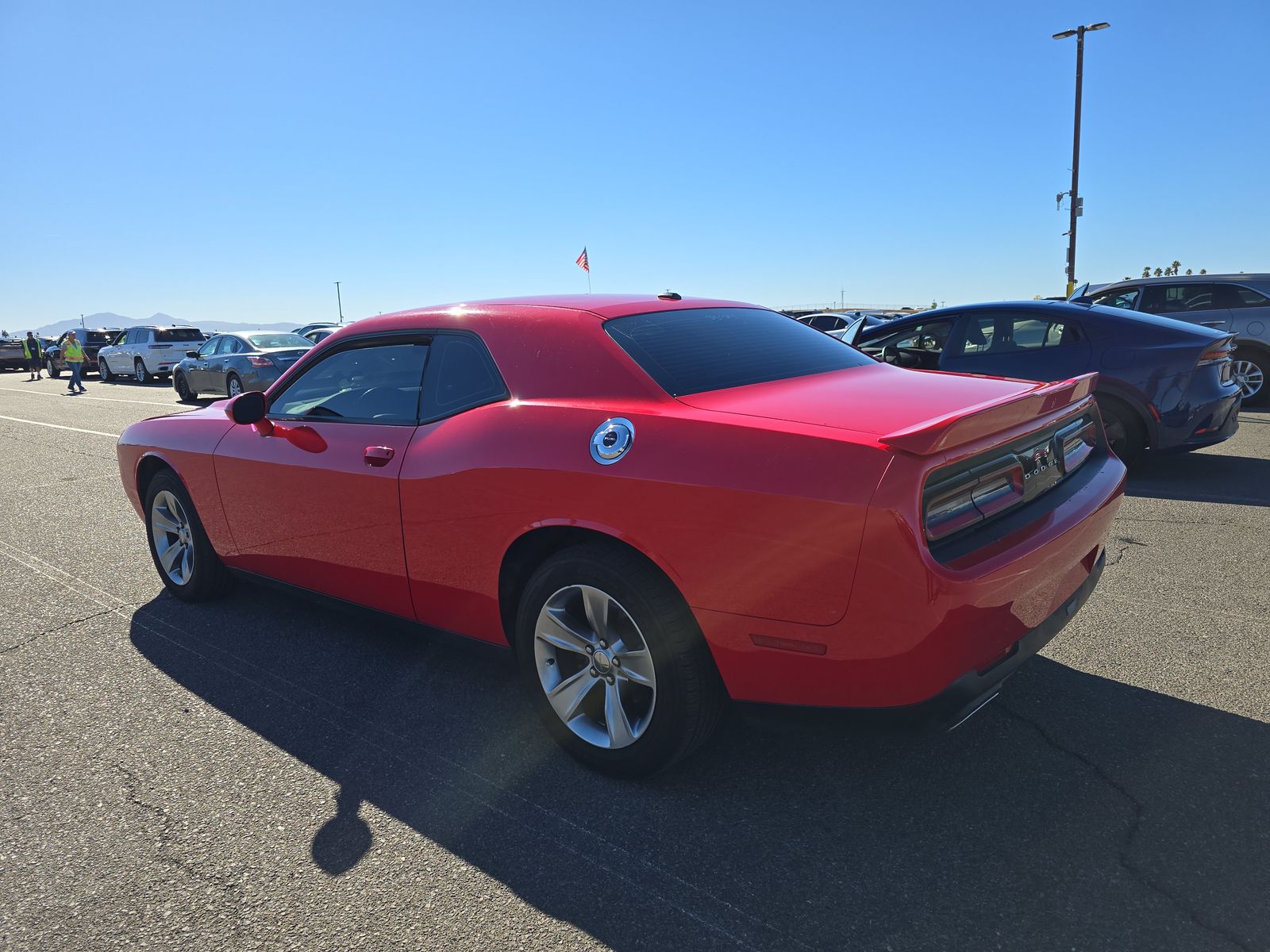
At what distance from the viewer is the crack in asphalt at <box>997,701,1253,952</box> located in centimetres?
200

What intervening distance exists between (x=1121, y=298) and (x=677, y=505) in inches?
446

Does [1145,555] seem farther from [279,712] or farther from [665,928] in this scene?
[279,712]

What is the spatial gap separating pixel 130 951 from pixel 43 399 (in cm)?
2172

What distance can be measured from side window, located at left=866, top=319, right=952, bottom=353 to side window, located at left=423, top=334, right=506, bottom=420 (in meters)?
5.73

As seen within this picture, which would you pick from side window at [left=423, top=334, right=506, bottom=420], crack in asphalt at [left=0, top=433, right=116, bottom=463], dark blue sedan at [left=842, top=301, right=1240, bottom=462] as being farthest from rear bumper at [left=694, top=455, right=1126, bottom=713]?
crack in asphalt at [left=0, top=433, right=116, bottom=463]

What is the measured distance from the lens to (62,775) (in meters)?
2.92

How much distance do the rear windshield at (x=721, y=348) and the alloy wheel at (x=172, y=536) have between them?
110 inches

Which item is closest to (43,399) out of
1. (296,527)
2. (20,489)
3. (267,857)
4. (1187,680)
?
(20,489)

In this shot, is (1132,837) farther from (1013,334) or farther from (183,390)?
(183,390)

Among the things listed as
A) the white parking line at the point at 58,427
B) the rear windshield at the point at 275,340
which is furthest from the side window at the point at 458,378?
the rear windshield at the point at 275,340

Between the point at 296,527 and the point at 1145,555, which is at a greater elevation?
the point at 296,527

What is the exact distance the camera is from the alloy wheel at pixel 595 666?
8.72 ft

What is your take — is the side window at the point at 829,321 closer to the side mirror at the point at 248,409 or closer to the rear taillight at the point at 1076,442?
the rear taillight at the point at 1076,442

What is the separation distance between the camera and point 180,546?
461cm
